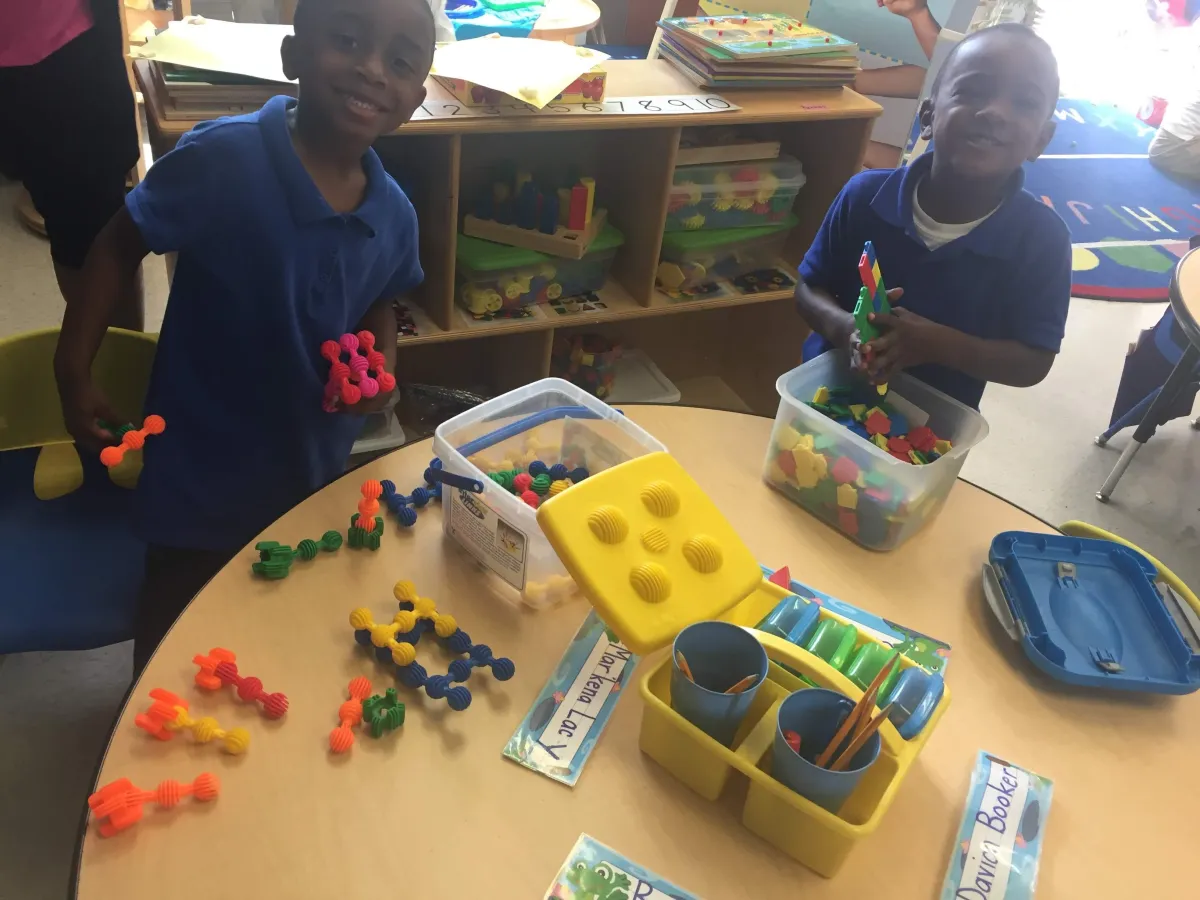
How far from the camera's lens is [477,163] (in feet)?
5.96

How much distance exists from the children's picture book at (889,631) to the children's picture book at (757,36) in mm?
1116

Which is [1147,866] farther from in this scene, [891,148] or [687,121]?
[891,148]

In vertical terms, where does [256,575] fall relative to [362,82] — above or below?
below

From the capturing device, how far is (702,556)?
2.67ft

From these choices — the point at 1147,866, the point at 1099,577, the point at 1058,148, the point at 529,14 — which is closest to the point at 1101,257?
the point at 1058,148

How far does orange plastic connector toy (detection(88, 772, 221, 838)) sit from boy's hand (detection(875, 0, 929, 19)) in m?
2.15

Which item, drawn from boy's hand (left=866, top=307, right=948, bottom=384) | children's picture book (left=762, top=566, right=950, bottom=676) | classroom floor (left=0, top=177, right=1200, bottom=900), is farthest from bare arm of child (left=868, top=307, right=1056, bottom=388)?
classroom floor (left=0, top=177, right=1200, bottom=900)

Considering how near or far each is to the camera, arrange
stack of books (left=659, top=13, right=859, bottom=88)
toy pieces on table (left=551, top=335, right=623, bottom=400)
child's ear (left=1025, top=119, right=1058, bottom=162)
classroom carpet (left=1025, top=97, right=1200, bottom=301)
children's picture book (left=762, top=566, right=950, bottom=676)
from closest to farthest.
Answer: children's picture book (left=762, top=566, right=950, bottom=676)
child's ear (left=1025, top=119, right=1058, bottom=162)
stack of books (left=659, top=13, right=859, bottom=88)
toy pieces on table (left=551, top=335, right=623, bottom=400)
classroom carpet (left=1025, top=97, right=1200, bottom=301)

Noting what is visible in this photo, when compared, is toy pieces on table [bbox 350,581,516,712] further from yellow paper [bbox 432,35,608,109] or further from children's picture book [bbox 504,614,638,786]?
yellow paper [bbox 432,35,608,109]

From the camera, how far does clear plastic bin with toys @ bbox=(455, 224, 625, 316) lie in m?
1.72

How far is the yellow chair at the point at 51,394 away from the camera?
1.25 meters

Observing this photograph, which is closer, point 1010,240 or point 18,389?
point 1010,240

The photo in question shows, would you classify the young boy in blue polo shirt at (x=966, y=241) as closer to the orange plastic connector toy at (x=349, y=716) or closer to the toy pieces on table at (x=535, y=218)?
the toy pieces on table at (x=535, y=218)

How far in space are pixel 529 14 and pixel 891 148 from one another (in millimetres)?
989
